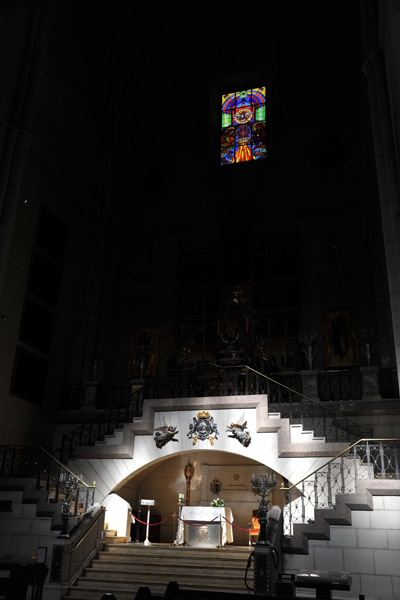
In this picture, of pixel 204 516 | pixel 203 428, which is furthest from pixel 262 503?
pixel 203 428

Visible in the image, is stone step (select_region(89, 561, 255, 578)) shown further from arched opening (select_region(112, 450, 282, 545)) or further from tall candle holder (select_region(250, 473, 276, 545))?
arched opening (select_region(112, 450, 282, 545))

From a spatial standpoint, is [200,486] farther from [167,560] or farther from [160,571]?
[160,571]

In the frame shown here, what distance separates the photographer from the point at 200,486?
16984 mm

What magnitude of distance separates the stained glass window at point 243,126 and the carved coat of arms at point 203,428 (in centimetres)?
1178

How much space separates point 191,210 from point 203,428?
10.4m

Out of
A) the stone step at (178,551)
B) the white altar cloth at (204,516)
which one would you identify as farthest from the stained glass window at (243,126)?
the stone step at (178,551)

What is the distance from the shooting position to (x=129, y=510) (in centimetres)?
1420

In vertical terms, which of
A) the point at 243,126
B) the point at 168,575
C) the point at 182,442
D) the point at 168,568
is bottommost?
the point at 168,575

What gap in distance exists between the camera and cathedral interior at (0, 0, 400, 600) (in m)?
15.9

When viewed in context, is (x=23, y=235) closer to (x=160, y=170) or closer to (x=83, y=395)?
(x=83, y=395)

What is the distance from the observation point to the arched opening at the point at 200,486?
1641 centimetres

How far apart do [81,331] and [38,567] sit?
1164 centimetres

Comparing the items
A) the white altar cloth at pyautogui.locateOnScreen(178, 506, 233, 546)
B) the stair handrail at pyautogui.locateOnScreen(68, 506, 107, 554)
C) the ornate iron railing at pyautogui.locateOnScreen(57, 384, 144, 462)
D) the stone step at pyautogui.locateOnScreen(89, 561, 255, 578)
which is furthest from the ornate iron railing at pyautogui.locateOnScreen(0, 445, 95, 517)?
the white altar cloth at pyautogui.locateOnScreen(178, 506, 233, 546)

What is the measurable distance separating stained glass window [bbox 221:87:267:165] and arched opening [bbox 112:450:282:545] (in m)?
11.5
